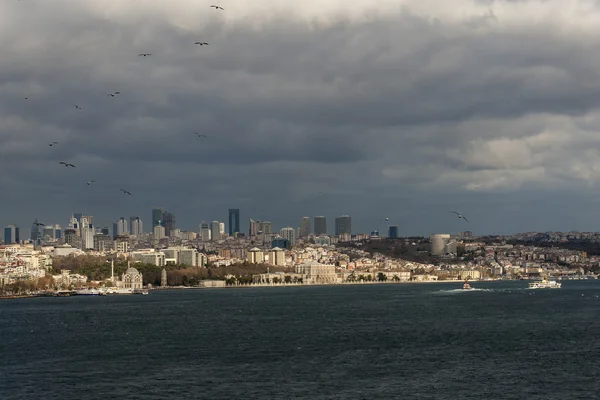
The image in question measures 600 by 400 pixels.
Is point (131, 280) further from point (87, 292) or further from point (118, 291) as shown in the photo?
point (87, 292)

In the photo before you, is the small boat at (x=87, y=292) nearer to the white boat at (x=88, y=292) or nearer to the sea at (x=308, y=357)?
the white boat at (x=88, y=292)

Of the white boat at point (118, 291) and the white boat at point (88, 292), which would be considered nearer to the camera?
the white boat at point (88, 292)

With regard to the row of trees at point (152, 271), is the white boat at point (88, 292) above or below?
below

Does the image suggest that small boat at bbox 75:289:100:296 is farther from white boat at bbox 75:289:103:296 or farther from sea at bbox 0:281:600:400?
sea at bbox 0:281:600:400

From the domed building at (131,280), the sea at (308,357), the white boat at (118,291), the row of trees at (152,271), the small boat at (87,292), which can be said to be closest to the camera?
the sea at (308,357)

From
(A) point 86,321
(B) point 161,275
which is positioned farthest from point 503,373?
(B) point 161,275

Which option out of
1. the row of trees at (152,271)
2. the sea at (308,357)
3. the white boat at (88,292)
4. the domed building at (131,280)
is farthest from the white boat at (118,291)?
the sea at (308,357)

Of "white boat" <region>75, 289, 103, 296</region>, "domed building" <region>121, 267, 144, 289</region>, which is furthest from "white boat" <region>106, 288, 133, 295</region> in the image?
"domed building" <region>121, 267, 144, 289</region>

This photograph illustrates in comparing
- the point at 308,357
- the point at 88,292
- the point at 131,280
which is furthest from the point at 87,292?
the point at 308,357
